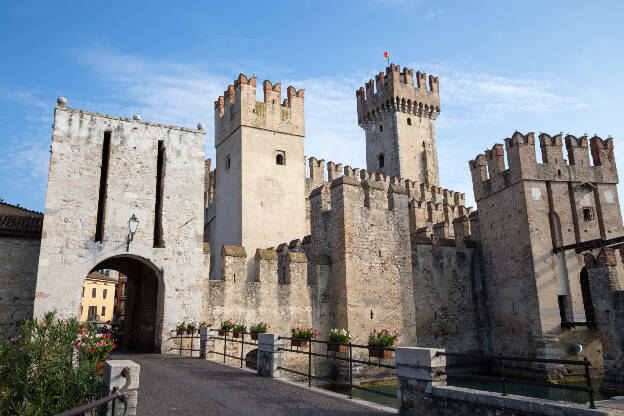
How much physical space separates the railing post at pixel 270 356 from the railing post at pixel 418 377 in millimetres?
3967

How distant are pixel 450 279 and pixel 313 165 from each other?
1183 centimetres

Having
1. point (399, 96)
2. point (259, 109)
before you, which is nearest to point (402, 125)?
point (399, 96)

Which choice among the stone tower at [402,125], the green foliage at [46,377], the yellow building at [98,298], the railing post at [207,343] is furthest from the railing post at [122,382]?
the yellow building at [98,298]

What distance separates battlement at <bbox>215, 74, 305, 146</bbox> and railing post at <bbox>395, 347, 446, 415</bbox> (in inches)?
706

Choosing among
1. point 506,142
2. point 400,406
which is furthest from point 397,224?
point 400,406

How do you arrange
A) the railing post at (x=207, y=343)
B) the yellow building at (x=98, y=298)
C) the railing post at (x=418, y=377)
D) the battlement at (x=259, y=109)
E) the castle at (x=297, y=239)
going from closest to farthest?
the railing post at (x=418, y=377), the railing post at (x=207, y=343), the castle at (x=297, y=239), the battlement at (x=259, y=109), the yellow building at (x=98, y=298)

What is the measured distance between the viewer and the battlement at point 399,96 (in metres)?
41.1

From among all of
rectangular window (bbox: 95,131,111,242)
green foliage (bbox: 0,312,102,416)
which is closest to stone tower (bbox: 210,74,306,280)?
rectangular window (bbox: 95,131,111,242)

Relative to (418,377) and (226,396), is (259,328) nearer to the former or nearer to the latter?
(226,396)

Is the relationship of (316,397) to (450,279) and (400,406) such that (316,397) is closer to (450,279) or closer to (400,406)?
(400,406)

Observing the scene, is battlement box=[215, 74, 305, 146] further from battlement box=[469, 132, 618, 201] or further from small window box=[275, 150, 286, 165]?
battlement box=[469, 132, 618, 201]

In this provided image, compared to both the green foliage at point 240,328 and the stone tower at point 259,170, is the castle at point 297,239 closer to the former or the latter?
the stone tower at point 259,170

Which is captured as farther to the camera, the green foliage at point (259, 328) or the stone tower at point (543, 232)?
the stone tower at point (543, 232)

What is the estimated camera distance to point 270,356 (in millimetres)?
10805
